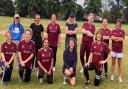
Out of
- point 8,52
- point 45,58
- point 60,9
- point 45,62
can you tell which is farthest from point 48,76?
point 60,9

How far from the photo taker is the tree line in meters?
61.4

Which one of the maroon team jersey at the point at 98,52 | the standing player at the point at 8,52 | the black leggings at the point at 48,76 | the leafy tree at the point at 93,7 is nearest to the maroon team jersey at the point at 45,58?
the black leggings at the point at 48,76

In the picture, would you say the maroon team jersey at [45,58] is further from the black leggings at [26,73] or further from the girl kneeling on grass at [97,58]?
the girl kneeling on grass at [97,58]

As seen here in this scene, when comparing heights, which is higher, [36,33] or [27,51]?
[36,33]

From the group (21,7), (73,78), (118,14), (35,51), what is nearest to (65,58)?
(73,78)

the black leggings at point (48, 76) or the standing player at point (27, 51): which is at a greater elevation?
the standing player at point (27, 51)

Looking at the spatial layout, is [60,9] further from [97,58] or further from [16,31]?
[97,58]

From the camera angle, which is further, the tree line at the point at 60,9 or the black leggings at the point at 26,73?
the tree line at the point at 60,9

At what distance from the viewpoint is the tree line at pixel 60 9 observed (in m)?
61.4

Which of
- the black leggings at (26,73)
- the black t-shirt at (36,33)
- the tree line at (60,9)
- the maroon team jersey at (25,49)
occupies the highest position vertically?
the black t-shirt at (36,33)

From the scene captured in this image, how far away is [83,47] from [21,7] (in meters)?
50.3

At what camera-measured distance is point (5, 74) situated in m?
11.1

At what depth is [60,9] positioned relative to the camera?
64.6 meters

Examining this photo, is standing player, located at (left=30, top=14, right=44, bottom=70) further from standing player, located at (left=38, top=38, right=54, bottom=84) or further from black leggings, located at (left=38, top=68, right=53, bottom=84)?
black leggings, located at (left=38, top=68, right=53, bottom=84)
